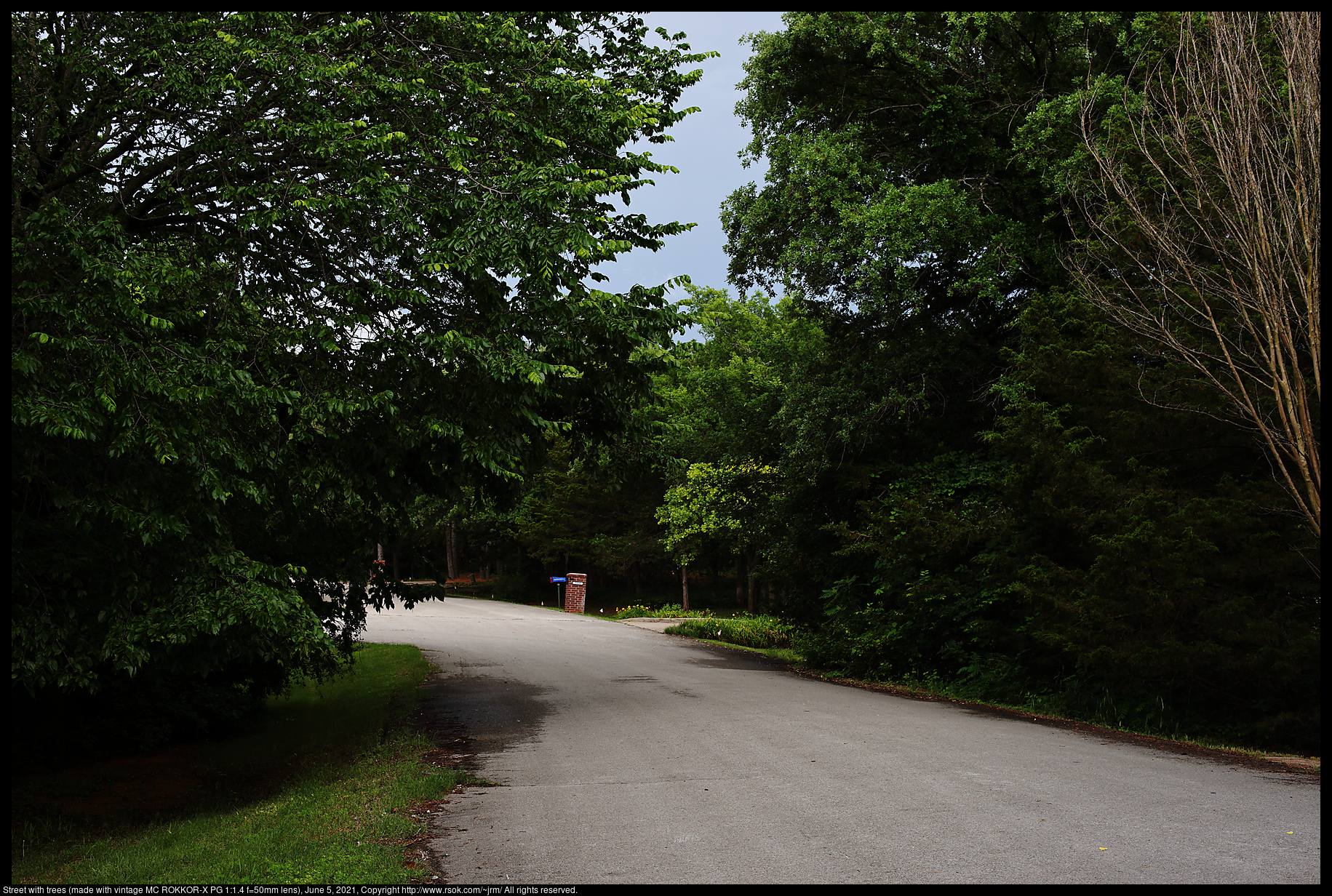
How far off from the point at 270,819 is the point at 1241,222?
35.7 ft

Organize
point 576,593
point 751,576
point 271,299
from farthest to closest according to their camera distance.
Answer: point 576,593 → point 751,576 → point 271,299

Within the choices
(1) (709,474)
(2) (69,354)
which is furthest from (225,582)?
(1) (709,474)

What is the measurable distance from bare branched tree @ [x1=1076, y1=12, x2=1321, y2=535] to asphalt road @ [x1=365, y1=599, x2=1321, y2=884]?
3.69 meters

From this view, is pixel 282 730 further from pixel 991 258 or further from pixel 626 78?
pixel 991 258

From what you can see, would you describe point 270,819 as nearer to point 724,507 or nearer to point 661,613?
point 724,507

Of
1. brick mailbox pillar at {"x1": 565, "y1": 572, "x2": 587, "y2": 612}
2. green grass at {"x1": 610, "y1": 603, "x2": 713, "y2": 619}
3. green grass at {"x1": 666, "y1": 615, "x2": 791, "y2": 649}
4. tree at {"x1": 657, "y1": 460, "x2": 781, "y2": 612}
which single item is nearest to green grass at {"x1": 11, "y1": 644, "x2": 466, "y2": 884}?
tree at {"x1": 657, "y1": 460, "x2": 781, "y2": 612}

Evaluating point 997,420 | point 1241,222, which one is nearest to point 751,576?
point 997,420

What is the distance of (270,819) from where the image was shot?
24.2 ft

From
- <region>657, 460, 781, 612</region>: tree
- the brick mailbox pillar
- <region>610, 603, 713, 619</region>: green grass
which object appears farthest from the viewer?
the brick mailbox pillar

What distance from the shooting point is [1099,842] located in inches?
241

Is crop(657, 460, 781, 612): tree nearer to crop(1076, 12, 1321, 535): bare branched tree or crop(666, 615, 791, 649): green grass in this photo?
crop(666, 615, 791, 649): green grass

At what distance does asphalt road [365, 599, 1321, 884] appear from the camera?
5641 mm

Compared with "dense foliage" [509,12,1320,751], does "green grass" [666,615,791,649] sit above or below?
below

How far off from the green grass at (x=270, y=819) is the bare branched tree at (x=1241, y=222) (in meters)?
9.11
